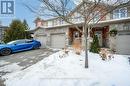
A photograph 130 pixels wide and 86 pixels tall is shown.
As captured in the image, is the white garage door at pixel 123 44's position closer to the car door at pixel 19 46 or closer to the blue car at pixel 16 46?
the blue car at pixel 16 46

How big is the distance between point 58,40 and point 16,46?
19.0 ft

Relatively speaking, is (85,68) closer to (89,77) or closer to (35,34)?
(89,77)

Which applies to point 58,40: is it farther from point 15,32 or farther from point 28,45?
point 15,32

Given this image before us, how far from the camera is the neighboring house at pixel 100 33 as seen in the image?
20219 mm

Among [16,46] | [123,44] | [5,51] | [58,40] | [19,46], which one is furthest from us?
[58,40]

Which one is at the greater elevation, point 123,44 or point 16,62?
point 123,44

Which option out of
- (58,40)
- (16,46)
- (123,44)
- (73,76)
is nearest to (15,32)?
(58,40)

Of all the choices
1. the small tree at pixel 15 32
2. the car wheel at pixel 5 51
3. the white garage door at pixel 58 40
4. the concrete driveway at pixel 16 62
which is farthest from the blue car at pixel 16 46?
the small tree at pixel 15 32

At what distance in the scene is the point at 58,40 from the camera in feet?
89.2

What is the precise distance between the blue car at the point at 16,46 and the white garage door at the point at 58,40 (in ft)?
8.53

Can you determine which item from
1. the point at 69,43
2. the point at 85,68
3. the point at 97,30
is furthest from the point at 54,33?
the point at 85,68

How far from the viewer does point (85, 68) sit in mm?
11844

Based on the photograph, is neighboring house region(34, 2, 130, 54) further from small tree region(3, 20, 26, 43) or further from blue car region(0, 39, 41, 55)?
small tree region(3, 20, 26, 43)

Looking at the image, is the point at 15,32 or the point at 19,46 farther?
the point at 15,32
